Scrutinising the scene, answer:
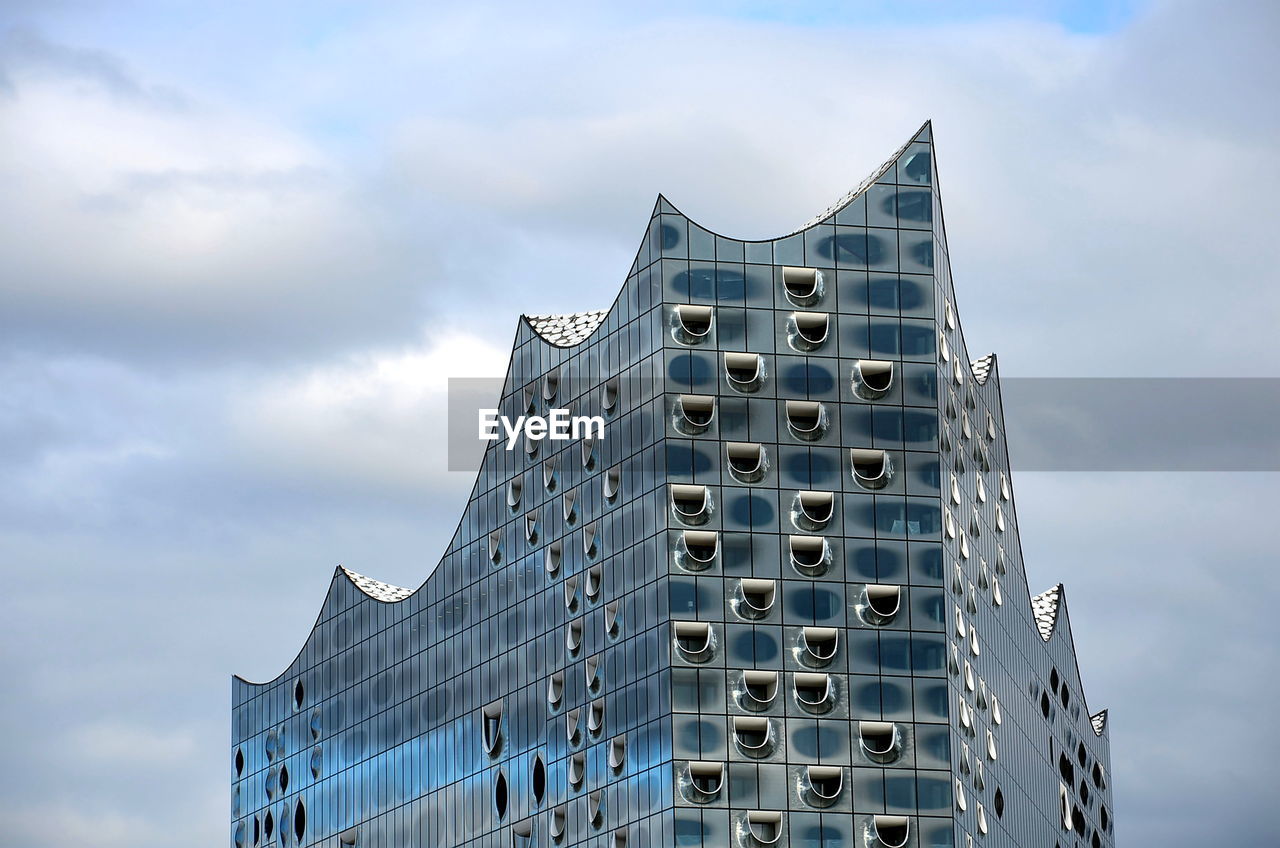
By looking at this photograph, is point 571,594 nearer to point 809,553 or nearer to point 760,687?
point 760,687

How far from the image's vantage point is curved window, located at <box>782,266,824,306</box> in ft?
337

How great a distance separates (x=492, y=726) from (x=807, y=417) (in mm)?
20874

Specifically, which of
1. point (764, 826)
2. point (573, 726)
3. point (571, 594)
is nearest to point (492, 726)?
point (573, 726)

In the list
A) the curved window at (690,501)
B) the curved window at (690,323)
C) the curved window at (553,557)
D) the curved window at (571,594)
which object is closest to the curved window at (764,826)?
the curved window at (690,501)

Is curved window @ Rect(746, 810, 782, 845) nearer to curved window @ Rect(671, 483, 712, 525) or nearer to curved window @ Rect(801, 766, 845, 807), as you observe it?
curved window @ Rect(801, 766, 845, 807)

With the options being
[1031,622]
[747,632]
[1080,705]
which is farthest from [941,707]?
[1080,705]

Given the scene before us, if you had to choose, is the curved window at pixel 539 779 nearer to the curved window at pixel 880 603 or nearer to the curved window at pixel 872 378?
the curved window at pixel 880 603

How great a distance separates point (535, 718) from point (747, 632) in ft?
41.2

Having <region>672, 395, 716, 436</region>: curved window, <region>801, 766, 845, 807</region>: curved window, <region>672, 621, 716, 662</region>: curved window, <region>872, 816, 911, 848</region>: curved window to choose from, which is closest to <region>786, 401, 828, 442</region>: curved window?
<region>672, 395, 716, 436</region>: curved window

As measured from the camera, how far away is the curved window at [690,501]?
331 feet

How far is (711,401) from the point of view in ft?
335

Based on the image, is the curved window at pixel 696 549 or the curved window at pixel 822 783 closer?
the curved window at pixel 822 783

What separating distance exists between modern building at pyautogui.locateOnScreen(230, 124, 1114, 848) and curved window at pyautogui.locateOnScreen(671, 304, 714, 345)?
0.37 ft

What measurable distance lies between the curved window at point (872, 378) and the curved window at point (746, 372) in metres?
3.91
